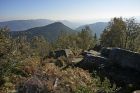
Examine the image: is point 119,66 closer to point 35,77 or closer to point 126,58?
point 126,58

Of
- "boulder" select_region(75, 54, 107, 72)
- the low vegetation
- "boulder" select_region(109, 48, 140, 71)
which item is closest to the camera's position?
the low vegetation

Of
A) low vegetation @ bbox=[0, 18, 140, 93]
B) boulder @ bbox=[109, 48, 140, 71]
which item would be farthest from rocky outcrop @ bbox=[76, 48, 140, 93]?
low vegetation @ bbox=[0, 18, 140, 93]

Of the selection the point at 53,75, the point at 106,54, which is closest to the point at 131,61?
the point at 106,54

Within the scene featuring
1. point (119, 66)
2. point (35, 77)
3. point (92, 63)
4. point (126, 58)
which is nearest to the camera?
point (35, 77)

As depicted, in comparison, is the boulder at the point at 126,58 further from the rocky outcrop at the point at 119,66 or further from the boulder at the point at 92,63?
the boulder at the point at 92,63

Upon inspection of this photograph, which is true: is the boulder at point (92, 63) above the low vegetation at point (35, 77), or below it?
below

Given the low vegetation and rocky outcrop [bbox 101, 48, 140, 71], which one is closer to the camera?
the low vegetation

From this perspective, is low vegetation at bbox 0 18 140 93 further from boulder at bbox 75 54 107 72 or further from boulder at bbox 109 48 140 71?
boulder at bbox 109 48 140 71

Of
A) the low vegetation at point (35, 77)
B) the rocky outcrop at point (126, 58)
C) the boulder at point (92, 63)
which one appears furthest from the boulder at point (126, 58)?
the low vegetation at point (35, 77)

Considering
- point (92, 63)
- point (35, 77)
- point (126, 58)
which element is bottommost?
point (92, 63)

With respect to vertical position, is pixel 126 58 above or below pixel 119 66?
above

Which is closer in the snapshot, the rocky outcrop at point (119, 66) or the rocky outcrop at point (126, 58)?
the rocky outcrop at point (119, 66)

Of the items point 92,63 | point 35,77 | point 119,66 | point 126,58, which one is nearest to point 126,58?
point 126,58

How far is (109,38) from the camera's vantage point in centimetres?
6688
